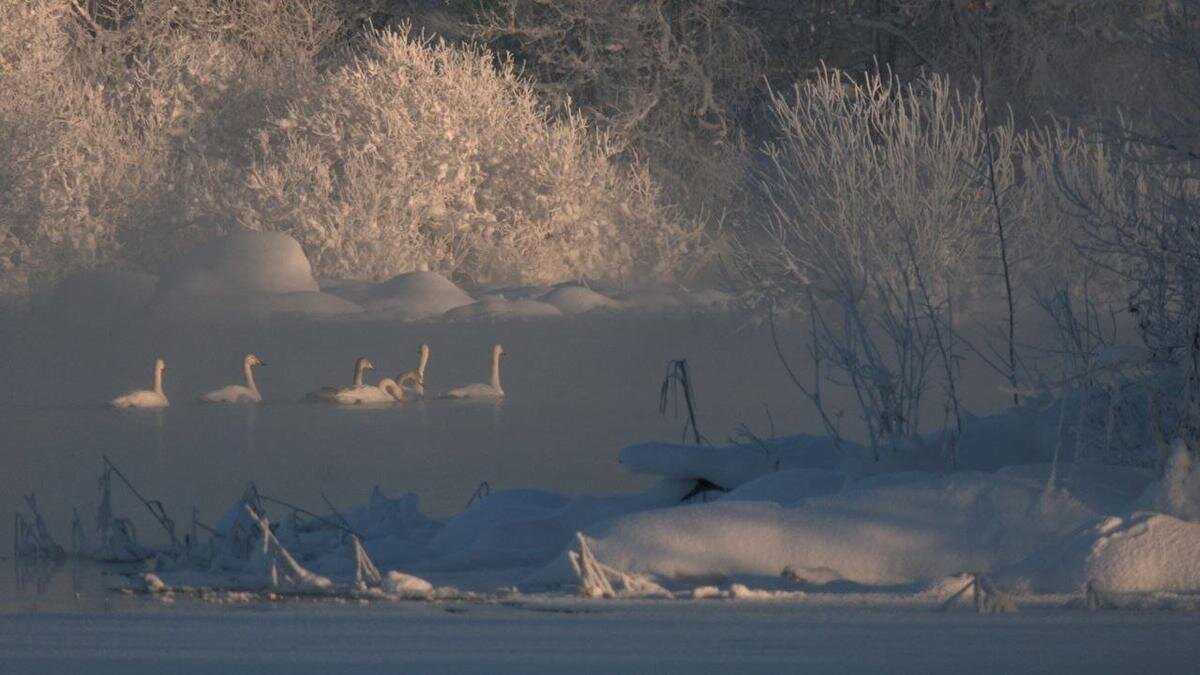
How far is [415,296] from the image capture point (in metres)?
23.2

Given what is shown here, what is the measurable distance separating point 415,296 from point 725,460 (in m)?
15.0

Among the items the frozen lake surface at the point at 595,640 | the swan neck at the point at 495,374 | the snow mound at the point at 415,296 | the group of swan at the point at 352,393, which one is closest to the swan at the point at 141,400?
the group of swan at the point at 352,393

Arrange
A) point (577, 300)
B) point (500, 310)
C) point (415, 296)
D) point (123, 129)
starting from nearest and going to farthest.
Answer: point (500, 310) → point (415, 296) → point (577, 300) → point (123, 129)

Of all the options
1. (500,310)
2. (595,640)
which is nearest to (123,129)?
(500,310)

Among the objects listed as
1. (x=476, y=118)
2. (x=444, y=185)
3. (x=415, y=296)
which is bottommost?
(x=415, y=296)

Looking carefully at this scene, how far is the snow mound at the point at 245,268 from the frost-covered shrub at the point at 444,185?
1633 mm

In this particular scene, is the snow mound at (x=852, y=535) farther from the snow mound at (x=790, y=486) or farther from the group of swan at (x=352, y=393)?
the group of swan at (x=352, y=393)

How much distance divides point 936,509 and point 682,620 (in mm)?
1531

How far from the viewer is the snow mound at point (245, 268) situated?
2334cm

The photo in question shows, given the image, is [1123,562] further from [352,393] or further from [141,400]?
[141,400]

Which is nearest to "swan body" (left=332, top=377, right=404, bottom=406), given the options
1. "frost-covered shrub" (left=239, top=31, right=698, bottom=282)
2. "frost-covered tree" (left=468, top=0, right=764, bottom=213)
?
"frost-covered shrub" (left=239, top=31, right=698, bottom=282)

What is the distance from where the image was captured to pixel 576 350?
2066 centimetres

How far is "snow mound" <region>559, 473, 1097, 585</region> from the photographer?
664 cm

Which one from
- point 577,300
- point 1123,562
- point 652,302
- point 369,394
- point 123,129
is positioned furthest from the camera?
point 123,129
